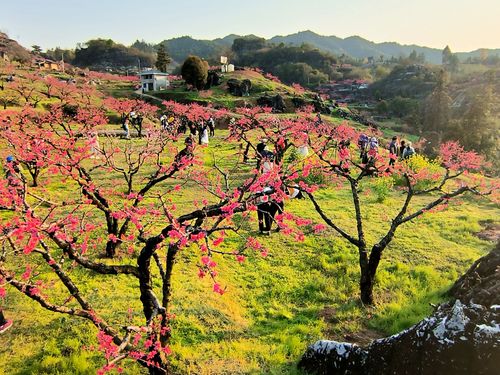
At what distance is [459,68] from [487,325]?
126 meters

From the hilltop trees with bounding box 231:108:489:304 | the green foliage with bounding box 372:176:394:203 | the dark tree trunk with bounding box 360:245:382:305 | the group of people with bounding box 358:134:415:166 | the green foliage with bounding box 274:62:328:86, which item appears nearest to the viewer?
the dark tree trunk with bounding box 360:245:382:305

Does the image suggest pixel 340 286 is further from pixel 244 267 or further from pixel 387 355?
pixel 387 355

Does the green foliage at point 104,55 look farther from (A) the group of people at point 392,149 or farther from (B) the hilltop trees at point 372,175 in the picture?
(A) the group of people at point 392,149

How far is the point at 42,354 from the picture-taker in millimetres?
6445

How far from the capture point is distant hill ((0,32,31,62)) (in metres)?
70.8

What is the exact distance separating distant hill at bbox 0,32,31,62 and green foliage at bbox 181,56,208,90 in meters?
32.6

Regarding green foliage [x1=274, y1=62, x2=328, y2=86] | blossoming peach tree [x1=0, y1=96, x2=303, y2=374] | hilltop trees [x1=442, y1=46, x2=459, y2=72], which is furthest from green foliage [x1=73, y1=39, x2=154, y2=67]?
blossoming peach tree [x1=0, y1=96, x2=303, y2=374]

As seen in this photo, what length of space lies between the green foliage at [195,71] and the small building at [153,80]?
7.43 meters

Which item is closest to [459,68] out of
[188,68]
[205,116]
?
[188,68]

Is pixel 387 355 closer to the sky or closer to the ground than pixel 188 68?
closer to the ground

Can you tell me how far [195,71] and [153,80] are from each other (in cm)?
1026

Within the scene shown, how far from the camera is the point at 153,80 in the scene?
65.5 m

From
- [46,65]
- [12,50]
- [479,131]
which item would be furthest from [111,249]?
[12,50]

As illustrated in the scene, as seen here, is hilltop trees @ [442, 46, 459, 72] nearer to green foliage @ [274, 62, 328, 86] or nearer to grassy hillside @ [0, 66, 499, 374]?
green foliage @ [274, 62, 328, 86]
